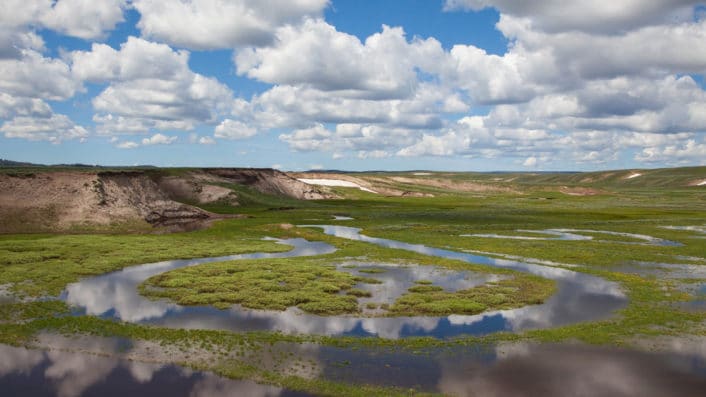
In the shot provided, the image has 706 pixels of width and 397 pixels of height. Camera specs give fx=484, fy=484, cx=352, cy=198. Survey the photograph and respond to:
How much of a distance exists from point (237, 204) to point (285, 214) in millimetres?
19703

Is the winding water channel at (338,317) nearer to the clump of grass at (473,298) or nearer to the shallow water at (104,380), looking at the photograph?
the clump of grass at (473,298)

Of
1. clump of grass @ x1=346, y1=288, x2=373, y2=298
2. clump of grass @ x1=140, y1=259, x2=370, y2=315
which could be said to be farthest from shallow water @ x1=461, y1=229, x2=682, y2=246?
clump of grass @ x1=346, y1=288, x2=373, y2=298

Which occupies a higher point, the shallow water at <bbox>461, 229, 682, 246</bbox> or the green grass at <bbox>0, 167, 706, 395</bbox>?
the green grass at <bbox>0, 167, 706, 395</bbox>

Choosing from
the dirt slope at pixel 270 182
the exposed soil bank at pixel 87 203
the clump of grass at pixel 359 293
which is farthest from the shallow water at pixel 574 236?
the dirt slope at pixel 270 182

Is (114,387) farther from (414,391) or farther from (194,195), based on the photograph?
(194,195)

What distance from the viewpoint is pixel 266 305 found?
110ft

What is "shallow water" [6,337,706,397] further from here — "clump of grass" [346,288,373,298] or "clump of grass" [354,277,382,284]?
"clump of grass" [354,277,382,284]

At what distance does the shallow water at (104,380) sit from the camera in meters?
20.2

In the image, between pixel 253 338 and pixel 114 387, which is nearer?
pixel 114 387

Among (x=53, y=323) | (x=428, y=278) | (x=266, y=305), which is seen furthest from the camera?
(x=428, y=278)

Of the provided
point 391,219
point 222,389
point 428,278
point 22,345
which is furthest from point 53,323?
point 391,219

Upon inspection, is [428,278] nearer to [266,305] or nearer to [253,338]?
[266,305]

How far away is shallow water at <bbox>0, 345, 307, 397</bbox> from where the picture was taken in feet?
66.3

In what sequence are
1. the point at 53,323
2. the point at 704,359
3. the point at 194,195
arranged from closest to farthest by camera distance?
the point at 704,359 → the point at 53,323 → the point at 194,195
